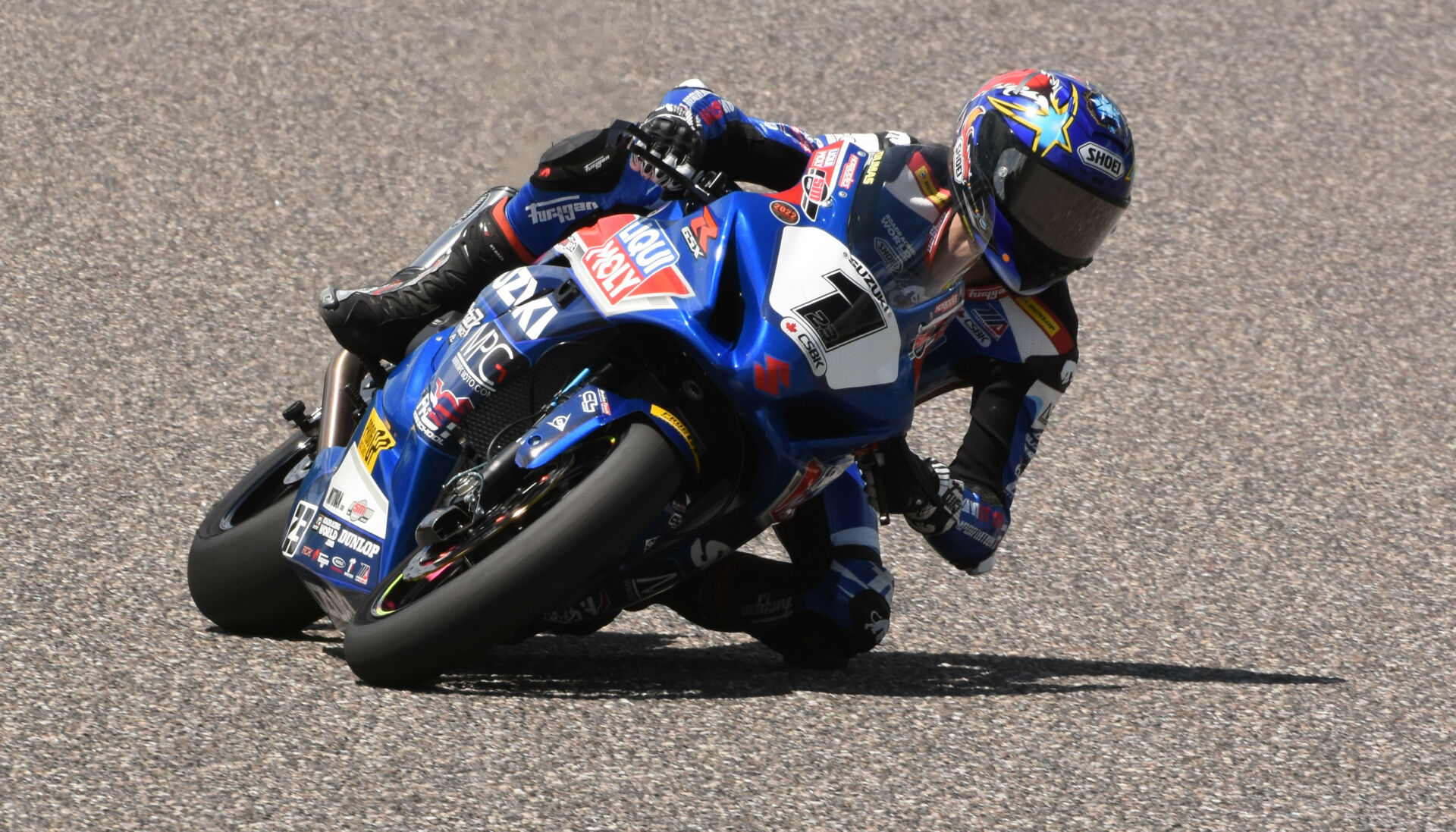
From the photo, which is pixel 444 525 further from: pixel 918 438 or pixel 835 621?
pixel 918 438

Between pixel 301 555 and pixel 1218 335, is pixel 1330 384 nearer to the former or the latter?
pixel 1218 335

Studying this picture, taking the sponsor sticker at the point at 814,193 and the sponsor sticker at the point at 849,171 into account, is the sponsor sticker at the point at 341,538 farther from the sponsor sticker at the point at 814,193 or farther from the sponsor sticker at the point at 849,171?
the sponsor sticker at the point at 849,171

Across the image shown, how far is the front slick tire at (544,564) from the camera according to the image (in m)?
3.86

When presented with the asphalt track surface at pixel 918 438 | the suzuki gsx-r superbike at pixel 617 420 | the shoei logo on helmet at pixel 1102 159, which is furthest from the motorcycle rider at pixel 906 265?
the asphalt track surface at pixel 918 438

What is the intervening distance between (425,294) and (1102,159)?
1.85m

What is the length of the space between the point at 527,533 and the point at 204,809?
0.87 m

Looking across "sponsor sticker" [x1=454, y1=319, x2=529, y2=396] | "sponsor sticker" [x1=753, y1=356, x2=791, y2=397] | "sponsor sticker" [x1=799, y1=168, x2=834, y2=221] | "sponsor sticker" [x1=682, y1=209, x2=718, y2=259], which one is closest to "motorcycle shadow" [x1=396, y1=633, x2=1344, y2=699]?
"sponsor sticker" [x1=454, y1=319, x2=529, y2=396]

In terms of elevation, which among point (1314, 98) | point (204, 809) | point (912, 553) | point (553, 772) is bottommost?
point (1314, 98)

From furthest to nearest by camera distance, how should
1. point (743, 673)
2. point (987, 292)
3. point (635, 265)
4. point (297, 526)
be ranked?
Answer: 1. point (987, 292)
2. point (743, 673)
3. point (297, 526)
4. point (635, 265)

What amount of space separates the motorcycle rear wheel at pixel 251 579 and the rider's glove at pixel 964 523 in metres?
1.63

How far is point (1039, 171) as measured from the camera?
4.34 metres

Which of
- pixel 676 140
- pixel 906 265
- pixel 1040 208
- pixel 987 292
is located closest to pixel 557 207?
pixel 676 140

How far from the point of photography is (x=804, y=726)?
14.1 ft

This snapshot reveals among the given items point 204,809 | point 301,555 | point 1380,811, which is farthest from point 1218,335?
point 204,809
